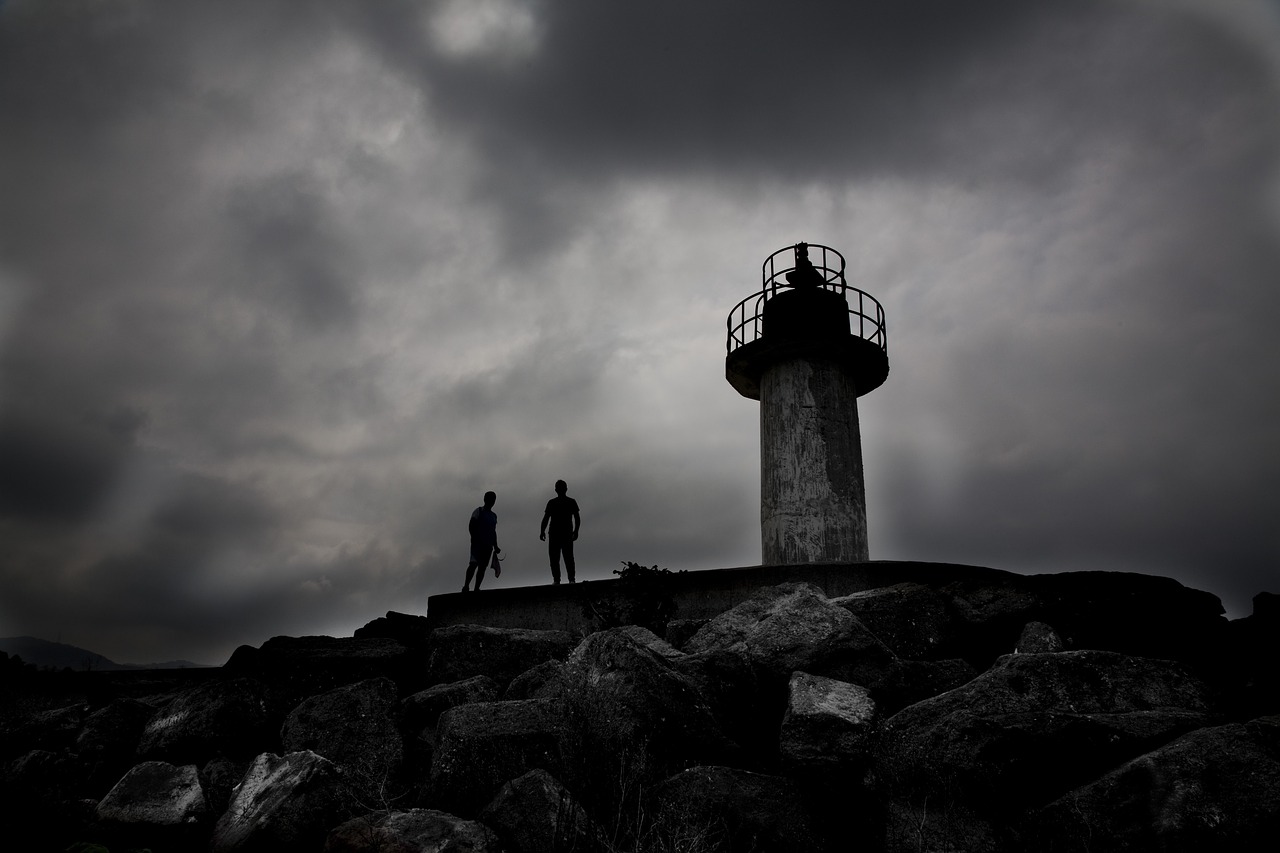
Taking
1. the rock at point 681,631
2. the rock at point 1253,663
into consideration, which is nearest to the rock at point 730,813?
the rock at point 1253,663

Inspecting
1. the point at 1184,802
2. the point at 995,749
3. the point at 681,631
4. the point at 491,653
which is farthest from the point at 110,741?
the point at 1184,802

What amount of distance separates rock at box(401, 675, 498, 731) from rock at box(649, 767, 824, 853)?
2323 millimetres

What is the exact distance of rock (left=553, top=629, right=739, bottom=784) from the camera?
503 centimetres

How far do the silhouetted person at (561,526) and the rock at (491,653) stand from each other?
3.70 meters

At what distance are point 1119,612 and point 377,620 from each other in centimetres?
775

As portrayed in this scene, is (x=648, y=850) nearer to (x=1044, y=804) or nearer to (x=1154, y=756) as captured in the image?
(x=1044, y=804)

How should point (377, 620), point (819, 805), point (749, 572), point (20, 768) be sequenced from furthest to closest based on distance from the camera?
point (377, 620) < point (749, 572) < point (20, 768) < point (819, 805)

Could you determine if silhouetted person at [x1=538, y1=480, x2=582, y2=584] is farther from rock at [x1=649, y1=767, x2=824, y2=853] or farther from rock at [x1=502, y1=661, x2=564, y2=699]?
rock at [x1=649, y1=767, x2=824, y2=853]

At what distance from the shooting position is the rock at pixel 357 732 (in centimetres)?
598

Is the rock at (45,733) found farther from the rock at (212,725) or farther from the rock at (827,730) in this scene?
the rock at (827,730)

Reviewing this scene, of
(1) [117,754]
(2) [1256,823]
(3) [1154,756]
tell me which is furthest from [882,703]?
(1) [117,754]

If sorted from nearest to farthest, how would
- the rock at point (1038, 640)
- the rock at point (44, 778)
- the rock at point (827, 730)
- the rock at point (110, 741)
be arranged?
1. the rock at point (827, 730)
2. the rock at point (44, 778)
3. the rock at point (1038, 640)
4. the rock at point (110, 741)

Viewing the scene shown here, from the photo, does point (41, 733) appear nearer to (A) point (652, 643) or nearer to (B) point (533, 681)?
(B) point (533, 681)

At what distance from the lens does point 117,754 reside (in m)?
7.34
